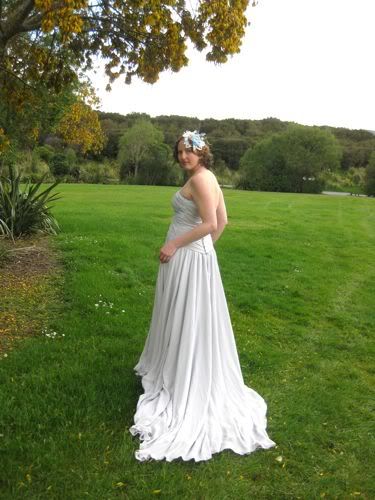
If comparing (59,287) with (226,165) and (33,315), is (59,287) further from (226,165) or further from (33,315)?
(226,165)

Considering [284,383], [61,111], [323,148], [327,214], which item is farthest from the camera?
[323,148]

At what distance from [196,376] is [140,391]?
0.70m

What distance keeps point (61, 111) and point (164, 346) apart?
14.2 metres

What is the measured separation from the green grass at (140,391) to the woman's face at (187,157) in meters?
2.05

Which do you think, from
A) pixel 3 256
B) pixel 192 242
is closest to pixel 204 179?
pixel 192 242

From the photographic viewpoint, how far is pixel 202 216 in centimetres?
360

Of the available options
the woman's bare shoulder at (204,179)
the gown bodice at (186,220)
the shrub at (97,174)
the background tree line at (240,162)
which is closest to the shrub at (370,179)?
the background tree line at (240,162)

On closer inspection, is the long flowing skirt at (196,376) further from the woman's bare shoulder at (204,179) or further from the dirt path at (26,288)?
the dirt path at (26,288)

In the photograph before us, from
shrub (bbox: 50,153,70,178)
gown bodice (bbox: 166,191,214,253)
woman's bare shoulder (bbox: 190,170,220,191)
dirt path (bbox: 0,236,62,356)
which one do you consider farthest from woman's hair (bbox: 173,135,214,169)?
shrub (bbox: 50,153,70,178)

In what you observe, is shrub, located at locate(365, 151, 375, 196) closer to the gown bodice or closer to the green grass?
the green grass

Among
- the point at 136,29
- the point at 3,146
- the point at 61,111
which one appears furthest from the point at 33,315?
the point at 61,111

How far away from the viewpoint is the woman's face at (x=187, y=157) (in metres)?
3.68

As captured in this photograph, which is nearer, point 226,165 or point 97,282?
point 97,282

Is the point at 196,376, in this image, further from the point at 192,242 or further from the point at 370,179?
the point at 370,179
